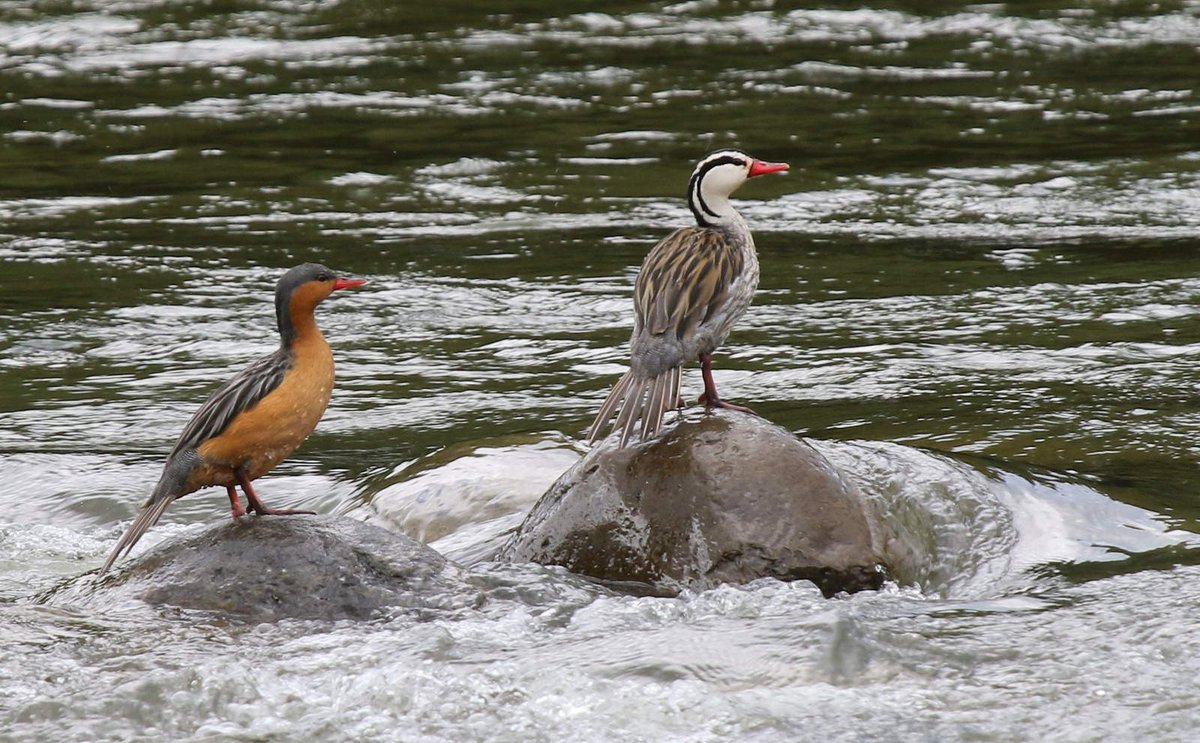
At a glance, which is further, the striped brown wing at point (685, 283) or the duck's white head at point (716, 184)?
the duck's white head at point (716, 184)

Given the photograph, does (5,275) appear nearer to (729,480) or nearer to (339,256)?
(339,256)

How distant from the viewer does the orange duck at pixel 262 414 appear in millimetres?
7031

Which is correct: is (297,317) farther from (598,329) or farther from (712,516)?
(598,329)

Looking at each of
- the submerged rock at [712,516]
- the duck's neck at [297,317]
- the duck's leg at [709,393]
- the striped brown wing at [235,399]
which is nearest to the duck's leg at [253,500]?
the striped brown wing at [235,399]

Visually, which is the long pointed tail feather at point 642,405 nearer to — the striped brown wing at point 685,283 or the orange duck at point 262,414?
the striped brown wing at point 685,283

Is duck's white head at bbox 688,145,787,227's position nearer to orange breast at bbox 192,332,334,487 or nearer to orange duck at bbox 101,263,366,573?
orange duck at bbox 101,263,366,573

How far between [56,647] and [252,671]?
789mm

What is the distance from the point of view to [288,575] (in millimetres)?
7047

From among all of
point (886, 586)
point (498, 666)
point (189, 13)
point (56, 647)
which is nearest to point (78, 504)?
point (56, 647)

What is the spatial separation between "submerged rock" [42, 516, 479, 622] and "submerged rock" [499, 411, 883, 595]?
62cm

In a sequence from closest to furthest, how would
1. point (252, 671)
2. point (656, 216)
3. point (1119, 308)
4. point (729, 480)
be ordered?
point (252, 671)
point (729, 480)
point (1119, 308)
point (656, 216)

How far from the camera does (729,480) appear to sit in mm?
7480

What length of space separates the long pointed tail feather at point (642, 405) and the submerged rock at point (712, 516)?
133 millimetres

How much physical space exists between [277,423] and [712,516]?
177 cm
